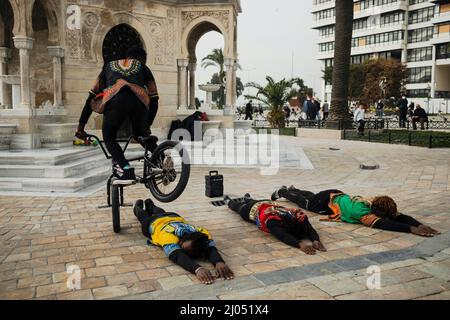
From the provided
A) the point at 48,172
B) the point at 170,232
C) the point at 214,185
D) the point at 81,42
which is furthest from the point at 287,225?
the point at 81,42

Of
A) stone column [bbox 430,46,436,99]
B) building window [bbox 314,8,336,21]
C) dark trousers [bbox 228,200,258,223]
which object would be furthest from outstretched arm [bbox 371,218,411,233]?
building window [bbox 314,8,336,21]

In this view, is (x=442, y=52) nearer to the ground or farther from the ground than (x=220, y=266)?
farther from the ground

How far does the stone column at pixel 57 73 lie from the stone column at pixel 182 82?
379 cm

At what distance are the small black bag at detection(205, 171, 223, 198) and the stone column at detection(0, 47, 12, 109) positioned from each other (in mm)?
7343

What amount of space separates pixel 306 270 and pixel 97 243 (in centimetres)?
240

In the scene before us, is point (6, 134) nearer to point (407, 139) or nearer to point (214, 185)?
point (214, 185)

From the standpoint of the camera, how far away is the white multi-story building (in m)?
59.6

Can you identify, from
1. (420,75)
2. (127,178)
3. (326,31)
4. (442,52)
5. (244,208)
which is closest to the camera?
(127,178)

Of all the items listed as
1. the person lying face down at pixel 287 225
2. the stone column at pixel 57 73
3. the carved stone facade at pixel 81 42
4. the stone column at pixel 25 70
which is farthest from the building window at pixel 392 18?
the person lying face down at pixel 287 225

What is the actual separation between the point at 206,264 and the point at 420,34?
7614cm

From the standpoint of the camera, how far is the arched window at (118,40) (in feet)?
39.9

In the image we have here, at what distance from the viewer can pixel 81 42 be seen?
11516mm

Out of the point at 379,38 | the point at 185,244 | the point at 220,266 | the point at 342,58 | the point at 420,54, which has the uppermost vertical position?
the point at 379,38
